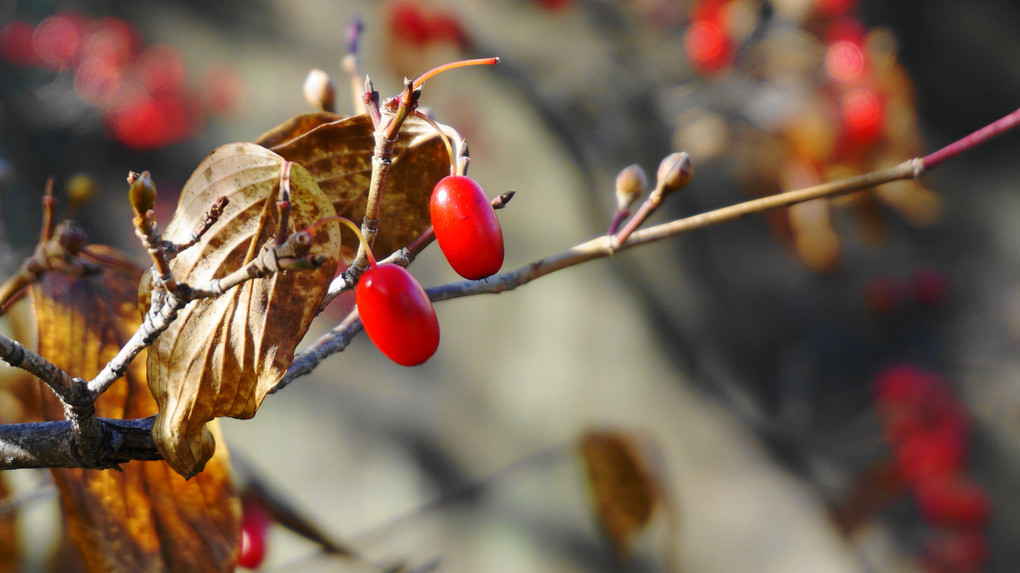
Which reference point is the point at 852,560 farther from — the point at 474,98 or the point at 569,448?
the point at 474,98

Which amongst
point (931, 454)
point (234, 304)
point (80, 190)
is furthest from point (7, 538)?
point (931, 454)

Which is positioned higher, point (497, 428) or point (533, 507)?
point (497, 428)

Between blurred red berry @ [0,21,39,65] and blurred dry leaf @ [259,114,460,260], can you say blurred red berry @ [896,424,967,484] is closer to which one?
blurred dry leaf @ [259,114,460,260]

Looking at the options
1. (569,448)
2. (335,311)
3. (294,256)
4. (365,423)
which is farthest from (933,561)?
(294,256)

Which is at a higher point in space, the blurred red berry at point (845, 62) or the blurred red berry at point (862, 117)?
the blurred red berry at point (845, 62)

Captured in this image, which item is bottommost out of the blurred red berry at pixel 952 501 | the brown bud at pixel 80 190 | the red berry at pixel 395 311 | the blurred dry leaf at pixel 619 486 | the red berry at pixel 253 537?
the blurred red berry at pixel 952 501

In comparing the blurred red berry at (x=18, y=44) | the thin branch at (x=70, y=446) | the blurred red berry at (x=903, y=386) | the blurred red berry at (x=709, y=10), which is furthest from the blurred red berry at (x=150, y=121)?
the blurred red berry at (x=903, y=386)

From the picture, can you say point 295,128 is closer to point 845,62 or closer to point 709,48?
point 709,48

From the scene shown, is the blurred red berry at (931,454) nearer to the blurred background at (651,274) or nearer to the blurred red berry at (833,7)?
the blurred background at (651,274)
